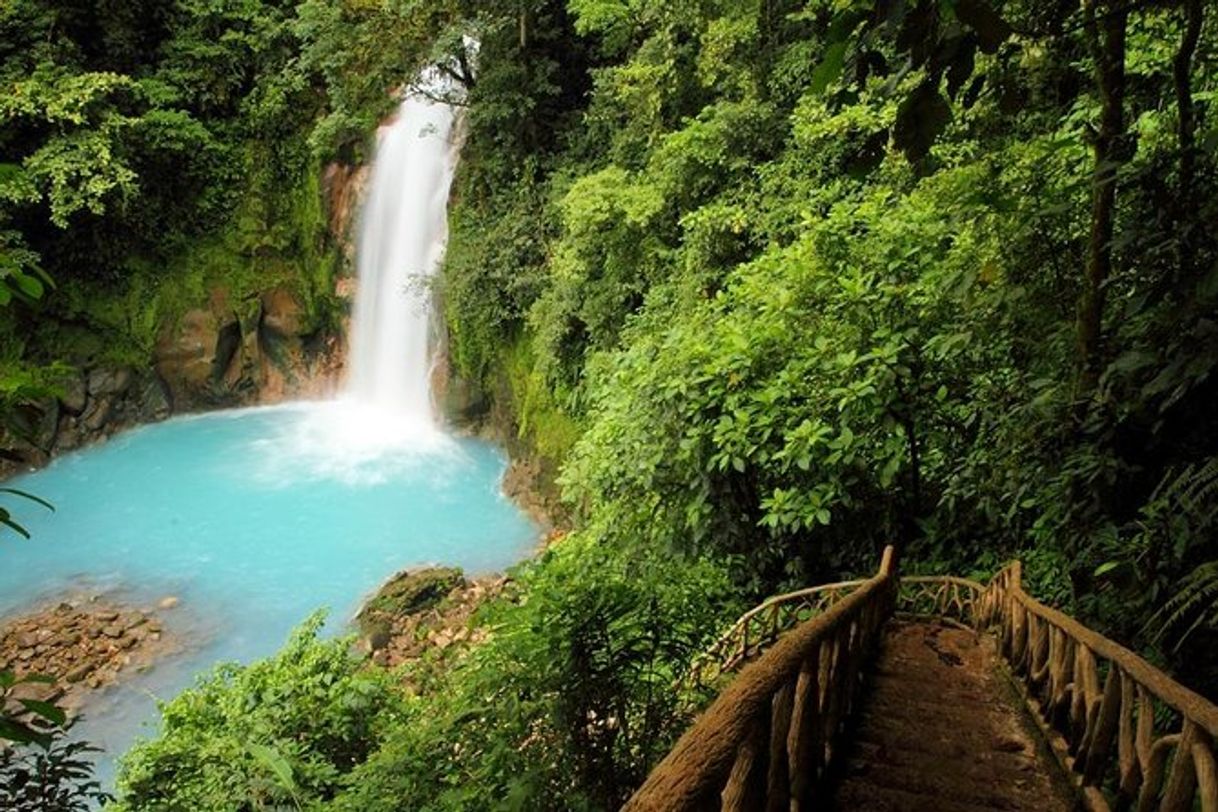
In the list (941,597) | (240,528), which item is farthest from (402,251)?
(941,597)

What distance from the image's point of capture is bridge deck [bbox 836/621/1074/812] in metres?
2.80

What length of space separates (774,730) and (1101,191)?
3035mm

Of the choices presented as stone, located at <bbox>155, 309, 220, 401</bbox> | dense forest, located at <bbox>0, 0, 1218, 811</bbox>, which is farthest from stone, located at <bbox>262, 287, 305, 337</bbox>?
dense forest, located at <bbox>0, 0, 1218, 811</bbox>

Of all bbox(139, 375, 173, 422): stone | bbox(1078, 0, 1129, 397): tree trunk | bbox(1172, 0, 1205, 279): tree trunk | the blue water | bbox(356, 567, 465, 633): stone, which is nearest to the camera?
bbox(1172, 0, 1205, 279): tree trunk

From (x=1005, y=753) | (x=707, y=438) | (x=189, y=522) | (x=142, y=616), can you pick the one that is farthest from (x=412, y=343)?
(x=1005, y=753)

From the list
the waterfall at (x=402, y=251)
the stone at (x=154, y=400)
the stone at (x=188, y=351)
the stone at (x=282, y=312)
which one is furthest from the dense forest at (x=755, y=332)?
the stone at (x=154, y=400)

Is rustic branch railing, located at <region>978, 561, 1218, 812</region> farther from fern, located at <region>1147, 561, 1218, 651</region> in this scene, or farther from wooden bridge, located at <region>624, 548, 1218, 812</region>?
fern, located at <region>1147, 561, 1218, 651</region>

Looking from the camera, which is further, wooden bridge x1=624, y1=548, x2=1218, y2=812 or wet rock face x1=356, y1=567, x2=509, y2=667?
wet rock face x1=356, y1=567, x2=509, y2=667

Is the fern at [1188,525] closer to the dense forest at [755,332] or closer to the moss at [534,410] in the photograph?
the dense forest at [755,332]

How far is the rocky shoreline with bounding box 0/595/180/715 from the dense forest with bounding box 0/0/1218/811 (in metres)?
3.21

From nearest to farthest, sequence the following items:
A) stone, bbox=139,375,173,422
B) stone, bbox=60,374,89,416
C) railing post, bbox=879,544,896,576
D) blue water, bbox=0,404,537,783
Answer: railing post, bbox=879,544,896,576, blue water, bbox=0,404,537,783, stone, bbox=60,374,89,416, stone, bbox=139,375,173,422

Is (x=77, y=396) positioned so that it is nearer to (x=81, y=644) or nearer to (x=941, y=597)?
(x=81, y=644)

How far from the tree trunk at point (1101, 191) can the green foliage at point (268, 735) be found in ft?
16.8

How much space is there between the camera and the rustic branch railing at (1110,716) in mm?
1894
